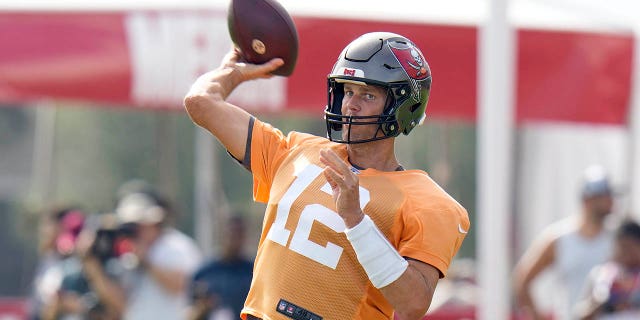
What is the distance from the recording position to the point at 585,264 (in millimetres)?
7871

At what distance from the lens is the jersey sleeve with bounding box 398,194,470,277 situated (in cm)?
379

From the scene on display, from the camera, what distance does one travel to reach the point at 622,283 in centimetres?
721

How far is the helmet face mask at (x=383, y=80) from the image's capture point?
13.0ft

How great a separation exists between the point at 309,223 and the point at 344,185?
306 mm

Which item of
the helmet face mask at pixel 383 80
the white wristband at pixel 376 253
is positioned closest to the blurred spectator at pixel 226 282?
the helmet face mask at pixel 383 80

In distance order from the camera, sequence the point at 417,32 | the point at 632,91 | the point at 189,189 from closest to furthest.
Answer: the point at 417,32
the point at 632,91
the point at 189,189

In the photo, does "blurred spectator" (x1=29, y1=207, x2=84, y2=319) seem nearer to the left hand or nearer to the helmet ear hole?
the helmet ear hole

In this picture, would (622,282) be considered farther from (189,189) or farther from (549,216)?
(189,189)

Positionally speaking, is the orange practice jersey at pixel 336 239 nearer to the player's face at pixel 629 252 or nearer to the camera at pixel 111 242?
the player's face at pixel 629 252

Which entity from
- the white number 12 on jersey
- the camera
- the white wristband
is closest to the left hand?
the white wristband

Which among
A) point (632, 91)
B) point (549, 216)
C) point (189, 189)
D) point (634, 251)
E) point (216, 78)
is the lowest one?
point (189, 189)

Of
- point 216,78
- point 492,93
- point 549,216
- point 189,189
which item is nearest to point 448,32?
point 492,93

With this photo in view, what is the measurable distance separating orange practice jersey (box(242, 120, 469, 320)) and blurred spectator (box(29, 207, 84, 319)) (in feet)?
16.0

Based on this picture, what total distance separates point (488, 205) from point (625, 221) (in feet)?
2.50
